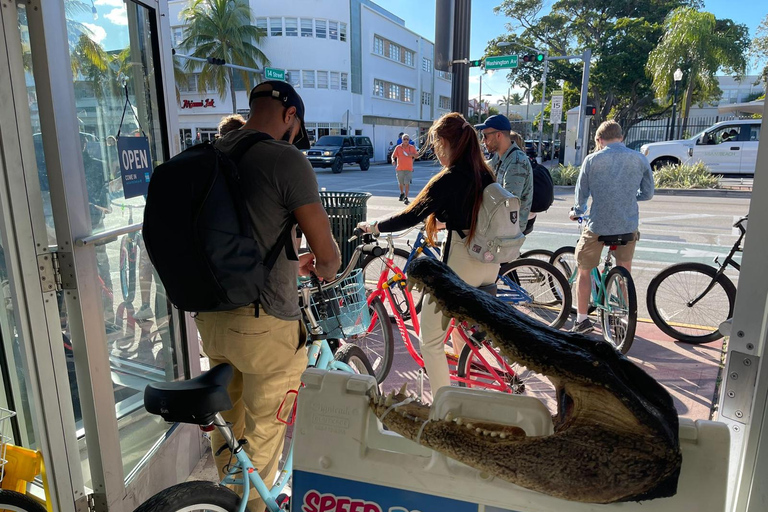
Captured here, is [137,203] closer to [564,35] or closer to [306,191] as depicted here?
[306,191]

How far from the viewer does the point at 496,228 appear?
3.23 m

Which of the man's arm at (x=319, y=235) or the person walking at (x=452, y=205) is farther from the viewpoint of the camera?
the person walking at (x=452, y=205)

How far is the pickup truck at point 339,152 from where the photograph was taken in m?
26.8

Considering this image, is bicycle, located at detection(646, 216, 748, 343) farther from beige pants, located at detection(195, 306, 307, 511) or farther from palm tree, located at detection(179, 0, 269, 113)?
palm tree, located at detection(179, 0, 269, 113)

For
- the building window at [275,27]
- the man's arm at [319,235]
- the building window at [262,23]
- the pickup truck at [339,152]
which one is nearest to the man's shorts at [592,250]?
the man's arm at [319,235]

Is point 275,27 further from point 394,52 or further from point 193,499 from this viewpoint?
point 193,499

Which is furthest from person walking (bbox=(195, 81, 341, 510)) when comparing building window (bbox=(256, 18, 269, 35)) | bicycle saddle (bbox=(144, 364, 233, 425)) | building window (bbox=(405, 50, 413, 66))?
building window (bbox=(405, 50, 413, 66))

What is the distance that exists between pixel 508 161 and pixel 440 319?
2060 mm

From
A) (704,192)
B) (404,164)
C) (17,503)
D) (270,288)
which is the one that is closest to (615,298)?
(270,288)

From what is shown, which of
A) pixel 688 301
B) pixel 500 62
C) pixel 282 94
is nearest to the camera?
pixel 282 94

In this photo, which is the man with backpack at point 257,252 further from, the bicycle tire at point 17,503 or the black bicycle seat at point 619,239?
the black bicycle seat at point 619,239

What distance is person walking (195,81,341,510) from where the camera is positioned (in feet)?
6.72

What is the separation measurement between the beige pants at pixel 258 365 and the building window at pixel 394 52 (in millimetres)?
45253

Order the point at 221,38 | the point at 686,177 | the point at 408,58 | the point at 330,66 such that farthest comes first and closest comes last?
the point at 408,58 < the point at 330,66 < the point at 221,38 < the point at 686,177
